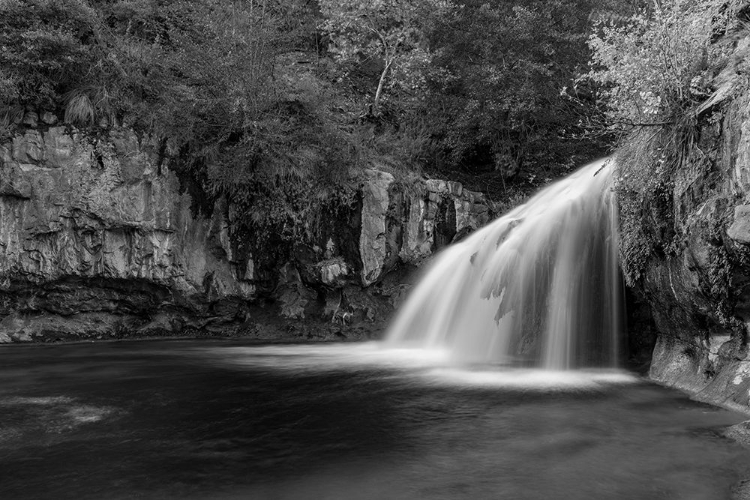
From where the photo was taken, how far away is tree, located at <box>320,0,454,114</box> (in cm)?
1395

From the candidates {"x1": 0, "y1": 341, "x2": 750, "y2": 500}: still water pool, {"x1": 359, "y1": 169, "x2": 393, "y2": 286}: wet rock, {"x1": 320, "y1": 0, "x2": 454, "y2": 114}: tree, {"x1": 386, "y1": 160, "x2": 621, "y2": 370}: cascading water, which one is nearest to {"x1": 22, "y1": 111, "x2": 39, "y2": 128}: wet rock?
{"x1": 0, "y1": 341, "x2": 750, "y2": 500}: still water pool

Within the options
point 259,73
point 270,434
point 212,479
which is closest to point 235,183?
point 259,73

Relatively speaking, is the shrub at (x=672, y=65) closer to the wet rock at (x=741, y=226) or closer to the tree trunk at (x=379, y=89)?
the wet rock at (x=741, y=226)

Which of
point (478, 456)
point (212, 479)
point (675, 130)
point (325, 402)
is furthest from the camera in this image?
point (675, 130)

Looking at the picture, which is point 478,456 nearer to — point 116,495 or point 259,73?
point 116,495

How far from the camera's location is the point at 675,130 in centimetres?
642

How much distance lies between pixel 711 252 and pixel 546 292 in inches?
104

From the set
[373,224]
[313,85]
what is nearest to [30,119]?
[313,85]

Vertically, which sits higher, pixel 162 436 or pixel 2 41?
pixel 2 41

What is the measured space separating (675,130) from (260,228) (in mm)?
8011

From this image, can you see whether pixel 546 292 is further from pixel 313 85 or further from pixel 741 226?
pixel 313 85

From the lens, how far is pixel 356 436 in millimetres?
4766

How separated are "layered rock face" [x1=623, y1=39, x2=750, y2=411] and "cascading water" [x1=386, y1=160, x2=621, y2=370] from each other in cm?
88

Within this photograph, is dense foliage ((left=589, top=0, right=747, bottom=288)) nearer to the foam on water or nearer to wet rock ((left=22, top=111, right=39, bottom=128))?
the foam on water
